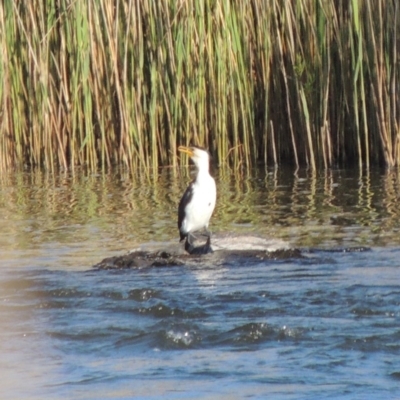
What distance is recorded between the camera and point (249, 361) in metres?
4.01

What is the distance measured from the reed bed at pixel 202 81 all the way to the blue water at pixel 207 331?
146 inches

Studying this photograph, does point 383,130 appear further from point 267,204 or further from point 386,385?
point 386,385

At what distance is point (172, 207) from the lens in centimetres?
843

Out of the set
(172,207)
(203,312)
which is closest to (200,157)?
(172,207)

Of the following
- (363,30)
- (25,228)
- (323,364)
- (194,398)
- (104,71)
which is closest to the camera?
(194,398)

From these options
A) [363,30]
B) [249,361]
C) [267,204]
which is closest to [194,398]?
[249,361]

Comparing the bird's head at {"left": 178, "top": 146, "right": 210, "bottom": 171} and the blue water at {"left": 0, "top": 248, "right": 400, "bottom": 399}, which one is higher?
the bird's head at {"left": 178, "top": 146, "right": 210, "bottom": 171}

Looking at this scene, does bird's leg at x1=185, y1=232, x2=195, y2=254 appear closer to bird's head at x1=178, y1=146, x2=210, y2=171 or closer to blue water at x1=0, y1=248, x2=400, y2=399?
blue water at x1=0, y1=248, x2=400, y2=399

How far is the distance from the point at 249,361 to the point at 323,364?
0.28m

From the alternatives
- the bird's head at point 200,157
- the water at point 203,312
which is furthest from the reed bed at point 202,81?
the bird's head at point 200,157

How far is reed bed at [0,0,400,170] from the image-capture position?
9.35m

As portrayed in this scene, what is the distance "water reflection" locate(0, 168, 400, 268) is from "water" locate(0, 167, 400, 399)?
1.2 inches

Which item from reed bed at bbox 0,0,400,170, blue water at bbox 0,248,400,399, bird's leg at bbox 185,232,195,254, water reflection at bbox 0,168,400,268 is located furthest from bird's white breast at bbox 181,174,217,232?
reed bed at bbox 0,0,400,170

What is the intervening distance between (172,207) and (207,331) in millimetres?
4041
